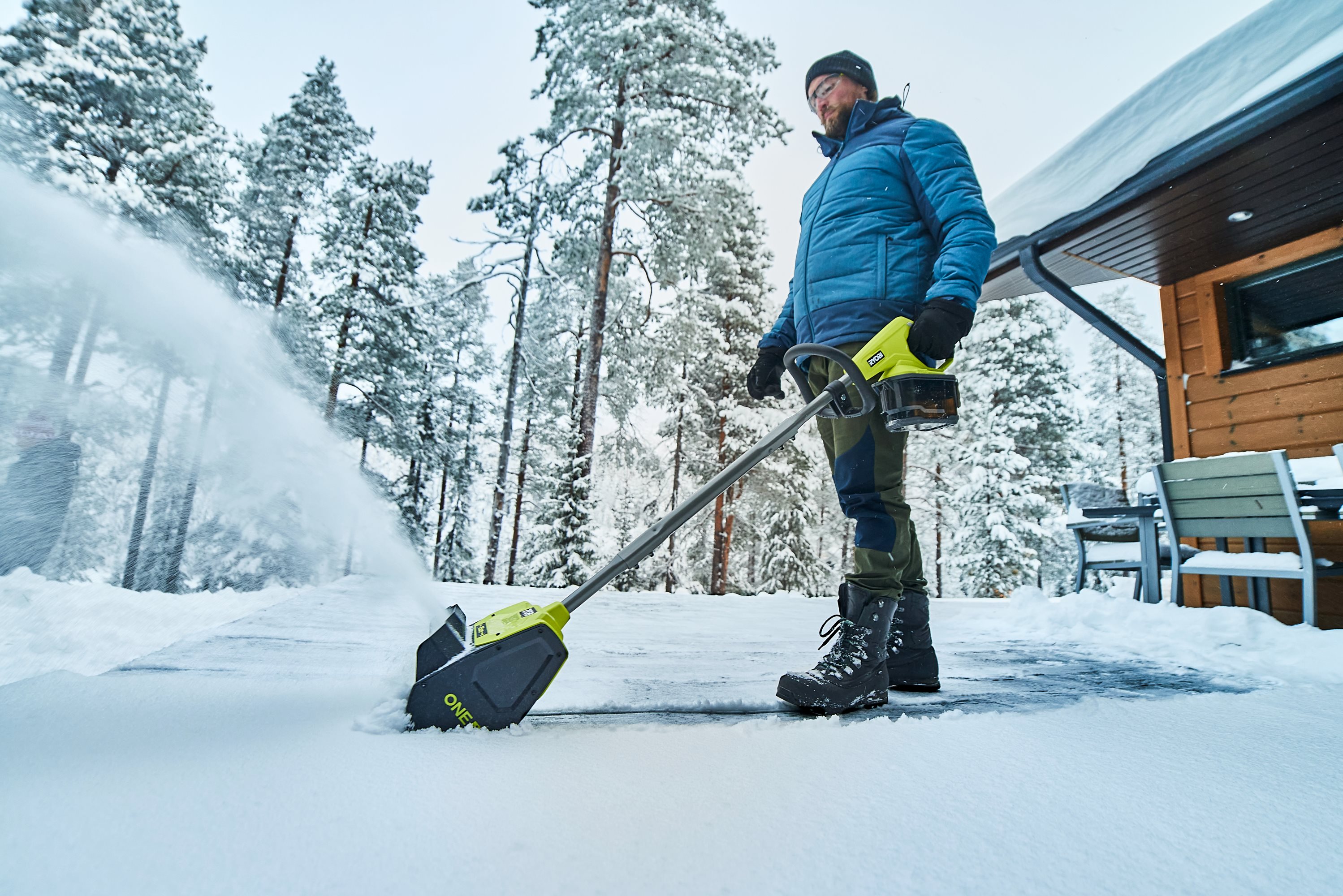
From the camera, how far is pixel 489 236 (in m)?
11.3

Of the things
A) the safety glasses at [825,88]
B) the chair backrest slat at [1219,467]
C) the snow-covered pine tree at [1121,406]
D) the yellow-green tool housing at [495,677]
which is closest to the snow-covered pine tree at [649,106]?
the chair backrest slat at [1219,467]

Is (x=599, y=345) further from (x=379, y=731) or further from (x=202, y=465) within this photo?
(x=379, y=731)

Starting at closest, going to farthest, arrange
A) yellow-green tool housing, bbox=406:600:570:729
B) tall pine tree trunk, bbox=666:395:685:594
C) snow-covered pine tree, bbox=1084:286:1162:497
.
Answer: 1. yellow-green tool housing, bbox=406:600:570:729
2. tall pine tree trunk, bbox=666:395:685:594
3. snow-covered pine tree, bbox=1084:286:1162:497

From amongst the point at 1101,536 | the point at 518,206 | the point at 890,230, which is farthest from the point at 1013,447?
the point at 890,230

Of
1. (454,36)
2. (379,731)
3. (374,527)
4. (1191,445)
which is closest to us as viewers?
(379,731)

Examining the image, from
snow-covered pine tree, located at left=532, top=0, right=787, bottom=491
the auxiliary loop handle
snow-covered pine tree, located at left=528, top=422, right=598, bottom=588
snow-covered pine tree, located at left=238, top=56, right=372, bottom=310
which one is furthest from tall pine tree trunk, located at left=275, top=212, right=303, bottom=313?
the auxiliary loop handle

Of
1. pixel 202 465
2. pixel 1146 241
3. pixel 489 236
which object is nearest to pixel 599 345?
pixel 489 236

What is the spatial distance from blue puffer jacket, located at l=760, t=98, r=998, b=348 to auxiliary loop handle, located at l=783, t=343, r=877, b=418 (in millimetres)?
204

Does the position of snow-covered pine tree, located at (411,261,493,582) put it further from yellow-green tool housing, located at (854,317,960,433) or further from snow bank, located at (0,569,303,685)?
yellow-green tool housing, located at (854,317,960,433)

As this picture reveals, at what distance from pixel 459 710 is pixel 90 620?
1735mm

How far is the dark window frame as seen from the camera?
4.12 meters

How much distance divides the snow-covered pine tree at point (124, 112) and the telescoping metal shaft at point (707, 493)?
12.5 metres

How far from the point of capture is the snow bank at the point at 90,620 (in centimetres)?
156

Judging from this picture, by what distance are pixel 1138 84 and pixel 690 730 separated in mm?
5023
